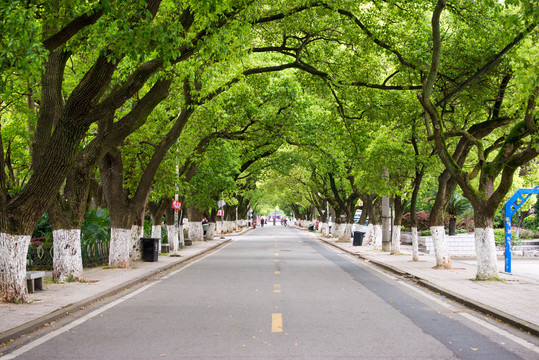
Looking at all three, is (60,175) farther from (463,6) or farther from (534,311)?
(463,6)

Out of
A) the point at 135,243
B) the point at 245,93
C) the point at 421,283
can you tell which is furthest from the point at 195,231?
the point at 421,283

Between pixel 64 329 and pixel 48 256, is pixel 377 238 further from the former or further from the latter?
pixel 64 329

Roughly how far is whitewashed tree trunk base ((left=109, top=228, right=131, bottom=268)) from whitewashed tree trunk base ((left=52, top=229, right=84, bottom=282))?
4.43 metres

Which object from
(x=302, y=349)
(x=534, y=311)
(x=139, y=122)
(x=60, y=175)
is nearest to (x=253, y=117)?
(x=139, y=122)

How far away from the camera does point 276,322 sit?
30.1ft

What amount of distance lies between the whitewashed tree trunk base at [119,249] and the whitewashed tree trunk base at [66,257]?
443 centimetres

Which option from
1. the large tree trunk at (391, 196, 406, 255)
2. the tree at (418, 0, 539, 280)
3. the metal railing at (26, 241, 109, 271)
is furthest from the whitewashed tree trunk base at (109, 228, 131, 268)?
the large tree trunk at (391, 196, 406, 255)

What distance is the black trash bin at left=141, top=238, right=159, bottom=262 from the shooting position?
74.9 feet

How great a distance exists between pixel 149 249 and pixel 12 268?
11563mm

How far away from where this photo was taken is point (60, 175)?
11695 mm

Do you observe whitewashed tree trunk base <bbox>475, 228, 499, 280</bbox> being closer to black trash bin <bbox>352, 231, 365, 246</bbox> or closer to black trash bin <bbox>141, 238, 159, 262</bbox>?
black trash bin <bbox>141, 238, 159, 262</bbox>

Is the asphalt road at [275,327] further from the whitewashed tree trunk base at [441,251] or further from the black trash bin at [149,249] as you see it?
the black trash bin at [149,249]

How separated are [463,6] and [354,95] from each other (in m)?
4.92

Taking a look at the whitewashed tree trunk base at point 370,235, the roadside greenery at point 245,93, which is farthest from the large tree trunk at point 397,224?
the whitewashed tree trunk base at point 370,235
